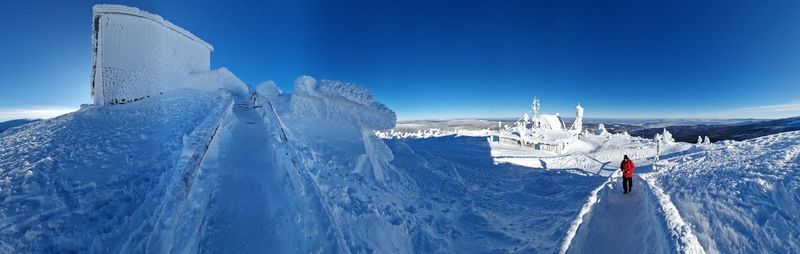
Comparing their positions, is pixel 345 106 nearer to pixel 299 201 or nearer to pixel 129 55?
pixel 299 201

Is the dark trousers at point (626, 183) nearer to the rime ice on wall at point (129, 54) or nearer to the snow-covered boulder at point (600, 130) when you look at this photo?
the rime ice on wall at point (129, 54)

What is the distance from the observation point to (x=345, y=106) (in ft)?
49.3

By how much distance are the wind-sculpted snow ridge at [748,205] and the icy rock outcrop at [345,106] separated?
1045cm

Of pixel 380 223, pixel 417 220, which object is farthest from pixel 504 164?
pixel 380 223

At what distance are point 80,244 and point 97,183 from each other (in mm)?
2021

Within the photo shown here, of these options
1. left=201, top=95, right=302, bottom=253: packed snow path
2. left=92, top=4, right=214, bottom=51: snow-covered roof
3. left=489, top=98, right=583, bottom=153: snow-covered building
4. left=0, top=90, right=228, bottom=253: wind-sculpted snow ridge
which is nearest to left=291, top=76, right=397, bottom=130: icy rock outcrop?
left=0, top=90, right=228, bottom=253: wind-sculpted snow ridge

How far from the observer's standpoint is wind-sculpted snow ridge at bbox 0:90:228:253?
4.77 meters

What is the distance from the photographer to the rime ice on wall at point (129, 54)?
16297 millimetres

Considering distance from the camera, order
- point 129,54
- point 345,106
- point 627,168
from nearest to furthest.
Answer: point 627,168 < point 345,106 < point 129,54

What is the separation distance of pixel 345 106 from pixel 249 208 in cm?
916

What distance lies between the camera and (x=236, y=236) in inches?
216

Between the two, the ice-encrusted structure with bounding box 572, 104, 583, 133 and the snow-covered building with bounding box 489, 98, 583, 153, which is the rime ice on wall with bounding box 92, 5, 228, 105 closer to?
the snow-covered building with bounding box 489, 98, 583, 153

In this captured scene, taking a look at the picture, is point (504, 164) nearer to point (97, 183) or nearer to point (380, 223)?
point (380, 223)

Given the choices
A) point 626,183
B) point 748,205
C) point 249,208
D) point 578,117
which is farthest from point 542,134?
point 249,208
